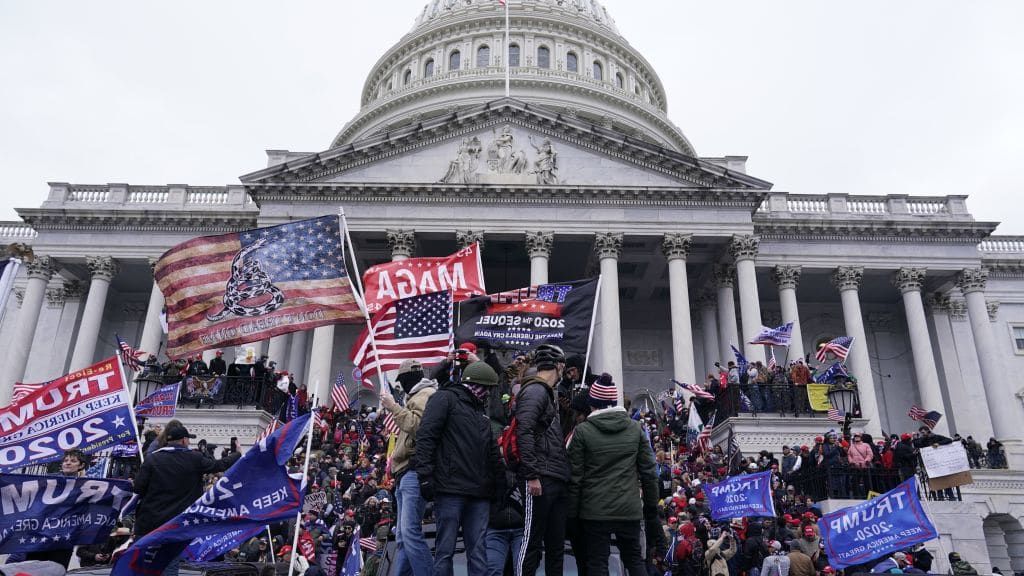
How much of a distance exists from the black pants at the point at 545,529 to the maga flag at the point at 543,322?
6.59 m

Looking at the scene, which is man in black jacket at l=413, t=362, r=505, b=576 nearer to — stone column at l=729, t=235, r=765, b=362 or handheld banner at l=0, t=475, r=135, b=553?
handheld banner at l=0, t=475, r=135, b=553

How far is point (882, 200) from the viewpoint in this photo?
121ft

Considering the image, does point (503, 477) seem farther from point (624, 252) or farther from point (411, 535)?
point (624, 252)

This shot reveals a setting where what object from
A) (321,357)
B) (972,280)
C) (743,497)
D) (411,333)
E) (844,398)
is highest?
(972,280)

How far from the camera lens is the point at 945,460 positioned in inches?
597

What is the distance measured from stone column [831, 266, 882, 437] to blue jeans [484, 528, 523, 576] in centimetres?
2521

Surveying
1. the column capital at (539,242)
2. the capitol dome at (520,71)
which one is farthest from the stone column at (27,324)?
→ the capitol dome at (520,71)

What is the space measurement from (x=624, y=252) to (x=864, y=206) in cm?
1210

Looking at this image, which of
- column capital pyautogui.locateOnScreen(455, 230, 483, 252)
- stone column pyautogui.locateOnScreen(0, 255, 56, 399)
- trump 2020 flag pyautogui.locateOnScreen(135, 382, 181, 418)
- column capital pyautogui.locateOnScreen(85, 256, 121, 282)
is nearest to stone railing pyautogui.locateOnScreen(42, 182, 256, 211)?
column capital pyautogui.locateOnScreen(85, 256, 121, 282)

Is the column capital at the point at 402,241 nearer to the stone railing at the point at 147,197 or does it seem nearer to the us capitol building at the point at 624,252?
the us capitol building at the point at 624,252

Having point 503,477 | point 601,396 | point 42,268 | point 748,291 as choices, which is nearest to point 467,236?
point 748,291

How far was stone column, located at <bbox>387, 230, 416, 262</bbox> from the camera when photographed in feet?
104

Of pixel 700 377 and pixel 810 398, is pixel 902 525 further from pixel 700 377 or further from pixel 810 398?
pixel 700 377

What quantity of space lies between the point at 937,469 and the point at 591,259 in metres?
20.3
